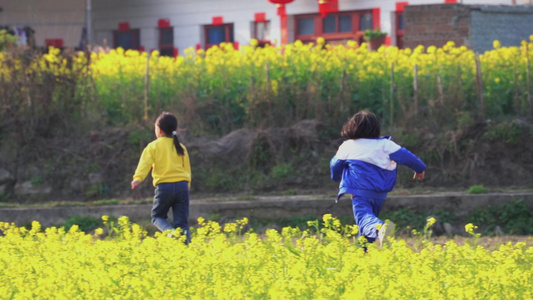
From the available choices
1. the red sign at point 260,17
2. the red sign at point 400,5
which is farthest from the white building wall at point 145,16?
the red sign at point 400,5

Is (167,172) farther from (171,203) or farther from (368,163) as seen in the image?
(368,163)

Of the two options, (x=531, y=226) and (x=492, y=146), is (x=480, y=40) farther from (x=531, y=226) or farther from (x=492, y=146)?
(x=531, y=226)

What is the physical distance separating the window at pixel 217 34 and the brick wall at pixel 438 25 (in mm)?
6158

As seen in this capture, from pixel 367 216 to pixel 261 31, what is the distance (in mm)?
14546

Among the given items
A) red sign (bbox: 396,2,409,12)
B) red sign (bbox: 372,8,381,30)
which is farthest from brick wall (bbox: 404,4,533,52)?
red sign (bbox: 372,8,381,30)

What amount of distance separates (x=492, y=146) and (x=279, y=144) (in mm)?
2870

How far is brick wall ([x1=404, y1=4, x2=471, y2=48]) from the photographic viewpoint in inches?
677

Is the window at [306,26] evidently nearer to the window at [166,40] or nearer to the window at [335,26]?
the window at [335,26]

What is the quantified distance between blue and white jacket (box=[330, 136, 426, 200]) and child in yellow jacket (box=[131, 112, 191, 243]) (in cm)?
178

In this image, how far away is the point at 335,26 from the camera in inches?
826

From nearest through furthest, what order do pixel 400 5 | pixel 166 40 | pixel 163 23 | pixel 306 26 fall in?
pixel 400 5
pixel 306 26
pixel 163 23
pixel 166 40

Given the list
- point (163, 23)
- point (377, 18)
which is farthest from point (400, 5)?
point (163, 23)

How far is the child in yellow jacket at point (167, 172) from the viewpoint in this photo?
895 centimetres

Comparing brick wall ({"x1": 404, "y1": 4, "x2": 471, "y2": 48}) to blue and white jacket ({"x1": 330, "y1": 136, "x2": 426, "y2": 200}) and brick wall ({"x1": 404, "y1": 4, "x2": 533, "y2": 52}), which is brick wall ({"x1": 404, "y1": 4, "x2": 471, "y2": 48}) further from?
blue and white jacket ({"x1": 330, "y1": 136, "x2": 426, "y2": 200})
